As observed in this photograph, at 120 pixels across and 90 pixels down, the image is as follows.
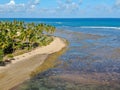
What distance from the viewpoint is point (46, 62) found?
160 feet

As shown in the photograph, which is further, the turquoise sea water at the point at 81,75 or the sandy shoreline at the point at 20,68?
the sandy shoreline at the point at 20,68

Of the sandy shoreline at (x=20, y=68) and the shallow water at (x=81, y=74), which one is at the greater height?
the shallow water at (x=81, y=74)

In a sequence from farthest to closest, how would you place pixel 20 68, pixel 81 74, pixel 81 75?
1. pixel 20 68
2. pixel 81 74
3. pixel 81 75

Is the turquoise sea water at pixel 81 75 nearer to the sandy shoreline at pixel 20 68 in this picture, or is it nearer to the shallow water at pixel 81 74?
the shallow water at pixel 81 74

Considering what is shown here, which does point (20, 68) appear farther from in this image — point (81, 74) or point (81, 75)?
point (81, 75)

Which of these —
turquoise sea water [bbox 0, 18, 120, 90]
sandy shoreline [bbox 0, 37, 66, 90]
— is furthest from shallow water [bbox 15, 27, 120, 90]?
sandy shoreline [bbox 0, 37, 66, 90]

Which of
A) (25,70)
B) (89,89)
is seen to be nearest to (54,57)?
(25,70)

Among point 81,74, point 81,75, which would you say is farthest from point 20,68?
point 81,75

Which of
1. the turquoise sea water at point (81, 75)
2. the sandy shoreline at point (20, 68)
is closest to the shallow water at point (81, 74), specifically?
the turquoise sea water at point (81, 75)

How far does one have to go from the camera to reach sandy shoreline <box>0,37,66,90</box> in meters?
35.7

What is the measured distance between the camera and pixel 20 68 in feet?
142

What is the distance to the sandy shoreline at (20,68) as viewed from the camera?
3566cm

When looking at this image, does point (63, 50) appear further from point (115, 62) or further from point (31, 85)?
point (31, 85)

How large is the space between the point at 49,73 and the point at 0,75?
24.5 ft
